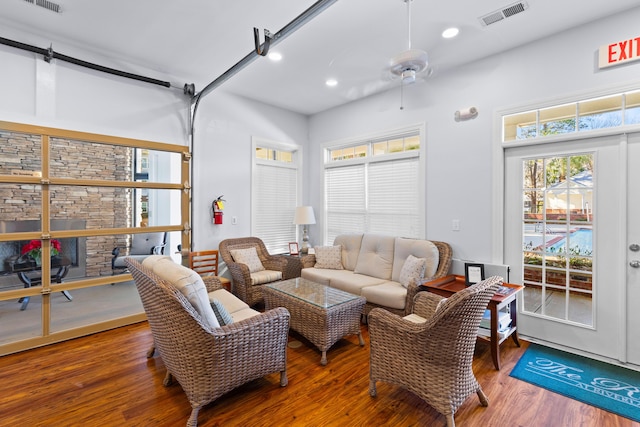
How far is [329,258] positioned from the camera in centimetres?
432

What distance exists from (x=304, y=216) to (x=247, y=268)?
1.36 m

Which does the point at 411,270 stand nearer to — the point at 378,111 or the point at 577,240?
the point at 577,240

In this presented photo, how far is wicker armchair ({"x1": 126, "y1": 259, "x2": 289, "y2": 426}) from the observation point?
185 centimetres

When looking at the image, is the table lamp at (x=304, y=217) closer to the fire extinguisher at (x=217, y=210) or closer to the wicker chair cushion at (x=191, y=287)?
the fire extinguisher at (x=217, y=210)

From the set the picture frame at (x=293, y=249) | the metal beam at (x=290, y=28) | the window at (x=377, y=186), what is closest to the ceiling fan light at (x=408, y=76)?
the metal beam at (x=290, y=28)

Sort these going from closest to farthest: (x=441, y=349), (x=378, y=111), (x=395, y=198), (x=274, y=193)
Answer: (x=441, y=349), (x=395, y=198), (x=378, y=111), (x=274, y=193)

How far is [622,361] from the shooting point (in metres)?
2.64

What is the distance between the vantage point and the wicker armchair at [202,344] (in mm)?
1852

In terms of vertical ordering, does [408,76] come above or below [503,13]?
below

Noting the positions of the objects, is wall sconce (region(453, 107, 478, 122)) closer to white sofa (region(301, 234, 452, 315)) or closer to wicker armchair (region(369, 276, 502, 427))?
white sofa (region(301, 234, 452, 315))

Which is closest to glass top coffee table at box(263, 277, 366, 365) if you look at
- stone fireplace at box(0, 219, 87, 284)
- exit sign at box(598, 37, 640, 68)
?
stone fireplace at box(0, 219, 87, 284)

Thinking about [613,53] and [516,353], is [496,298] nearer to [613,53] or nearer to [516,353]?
[516,353]

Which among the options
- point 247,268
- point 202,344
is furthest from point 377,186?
point 202,344

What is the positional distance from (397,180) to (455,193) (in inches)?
34.2
